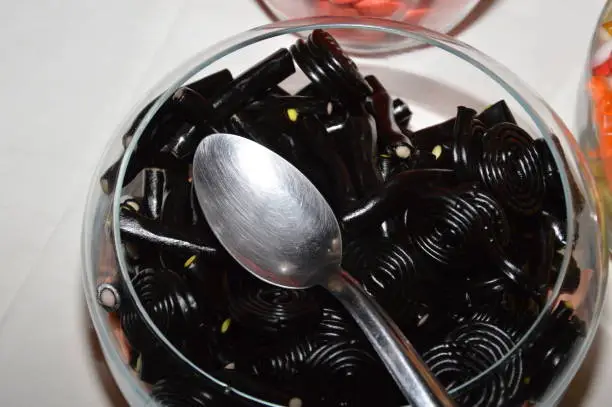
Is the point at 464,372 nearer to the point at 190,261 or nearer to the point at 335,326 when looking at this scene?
the point at 335,326

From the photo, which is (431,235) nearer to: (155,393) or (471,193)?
(471,193)

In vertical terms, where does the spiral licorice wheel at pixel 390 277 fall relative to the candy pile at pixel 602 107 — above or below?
below

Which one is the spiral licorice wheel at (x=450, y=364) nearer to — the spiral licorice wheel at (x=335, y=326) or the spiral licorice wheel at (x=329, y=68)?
the spiral licorice wheel at (x=335, y=326)

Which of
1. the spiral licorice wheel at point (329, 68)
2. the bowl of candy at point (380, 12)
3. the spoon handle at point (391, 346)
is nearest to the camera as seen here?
the spoon handle at point (391, 346)

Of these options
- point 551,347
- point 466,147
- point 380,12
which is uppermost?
point 380,12

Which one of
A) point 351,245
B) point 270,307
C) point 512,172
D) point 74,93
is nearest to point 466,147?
point 512,172

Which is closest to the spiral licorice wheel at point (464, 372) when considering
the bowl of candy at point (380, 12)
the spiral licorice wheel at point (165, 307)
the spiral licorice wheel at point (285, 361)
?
the spiral licorice wheel at point (285, 361)

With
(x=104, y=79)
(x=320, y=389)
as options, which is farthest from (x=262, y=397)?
(x=104, y=79)
